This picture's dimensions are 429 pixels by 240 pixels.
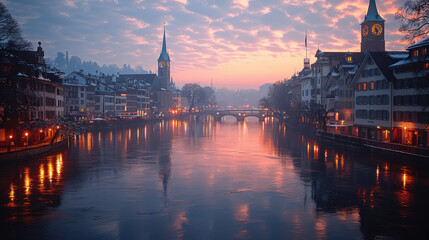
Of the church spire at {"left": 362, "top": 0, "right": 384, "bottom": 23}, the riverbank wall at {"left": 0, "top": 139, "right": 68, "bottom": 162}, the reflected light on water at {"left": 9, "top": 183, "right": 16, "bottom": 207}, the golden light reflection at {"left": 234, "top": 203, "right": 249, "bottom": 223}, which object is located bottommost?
the golden light reflection at {"left": 234, "top": 203, "right": 249, "bottom": 223}

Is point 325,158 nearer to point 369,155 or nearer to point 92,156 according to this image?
point 369,155

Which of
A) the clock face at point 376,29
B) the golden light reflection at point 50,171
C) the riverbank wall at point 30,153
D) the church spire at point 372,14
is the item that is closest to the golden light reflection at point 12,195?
the golden light reflection at point 50,171

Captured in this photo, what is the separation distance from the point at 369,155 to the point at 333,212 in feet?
99.4

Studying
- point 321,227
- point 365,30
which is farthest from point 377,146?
point 365,30

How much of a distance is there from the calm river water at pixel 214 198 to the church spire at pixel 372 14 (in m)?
76.9

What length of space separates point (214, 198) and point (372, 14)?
107 m

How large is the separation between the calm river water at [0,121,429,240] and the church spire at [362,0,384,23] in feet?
252

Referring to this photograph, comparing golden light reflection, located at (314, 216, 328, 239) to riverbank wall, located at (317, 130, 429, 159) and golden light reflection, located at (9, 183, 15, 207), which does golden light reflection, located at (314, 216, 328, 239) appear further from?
riverbank wall, located at (317, 130, 429, 159)

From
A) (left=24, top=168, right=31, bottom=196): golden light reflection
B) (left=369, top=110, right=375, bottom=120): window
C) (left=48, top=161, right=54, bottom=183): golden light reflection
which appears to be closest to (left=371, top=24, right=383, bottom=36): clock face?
(left=369, top=110, right=375, bottom=120): window

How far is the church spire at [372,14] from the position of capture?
121 meters

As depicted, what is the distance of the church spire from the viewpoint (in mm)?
121131

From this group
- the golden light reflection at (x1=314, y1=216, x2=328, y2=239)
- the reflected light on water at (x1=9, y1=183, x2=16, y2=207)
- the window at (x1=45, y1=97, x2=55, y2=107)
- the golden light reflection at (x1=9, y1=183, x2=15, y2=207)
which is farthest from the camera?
the window at (x1=45, y1=97, x2=55, y2=107)

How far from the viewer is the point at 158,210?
1141 inches

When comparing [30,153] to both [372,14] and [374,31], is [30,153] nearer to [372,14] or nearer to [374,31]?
[374,31]
